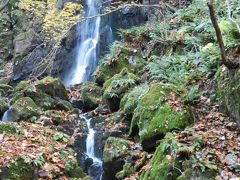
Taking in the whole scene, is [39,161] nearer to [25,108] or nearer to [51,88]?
[25,108]

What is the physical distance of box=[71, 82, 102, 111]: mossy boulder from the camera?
14328 mm

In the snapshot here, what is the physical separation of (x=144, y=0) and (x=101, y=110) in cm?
778

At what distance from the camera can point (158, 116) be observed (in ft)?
26.3

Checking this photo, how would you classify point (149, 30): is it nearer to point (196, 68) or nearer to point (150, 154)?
point (196, 68)

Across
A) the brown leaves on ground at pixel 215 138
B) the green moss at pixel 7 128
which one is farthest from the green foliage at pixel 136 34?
the green moss at pixel 7 128

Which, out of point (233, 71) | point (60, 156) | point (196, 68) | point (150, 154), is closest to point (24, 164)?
point (60, 156)

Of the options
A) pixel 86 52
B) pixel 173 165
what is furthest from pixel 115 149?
pixel 86 52

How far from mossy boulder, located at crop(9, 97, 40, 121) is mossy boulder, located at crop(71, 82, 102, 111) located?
271cm

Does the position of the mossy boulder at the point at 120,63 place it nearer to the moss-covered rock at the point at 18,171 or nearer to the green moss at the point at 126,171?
the green moss at the point at 126,171

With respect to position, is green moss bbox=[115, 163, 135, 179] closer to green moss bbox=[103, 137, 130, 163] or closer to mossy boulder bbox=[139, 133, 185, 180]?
green moss bbox=[103, 137, 130, 163]

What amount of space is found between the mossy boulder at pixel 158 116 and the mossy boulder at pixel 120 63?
5577mm

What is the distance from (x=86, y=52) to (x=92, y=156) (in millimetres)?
10420

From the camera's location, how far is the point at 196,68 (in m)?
9.50

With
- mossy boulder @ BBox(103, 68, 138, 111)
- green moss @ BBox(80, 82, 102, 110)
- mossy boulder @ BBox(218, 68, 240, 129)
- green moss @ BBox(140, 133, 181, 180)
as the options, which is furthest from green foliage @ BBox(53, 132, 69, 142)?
green moss @ BBox(80, 82, 102, 110)
